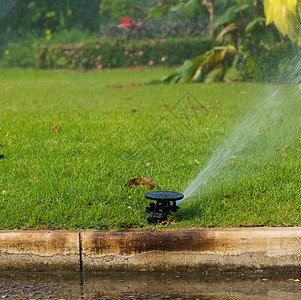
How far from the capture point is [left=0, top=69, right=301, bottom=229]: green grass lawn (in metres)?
3.65

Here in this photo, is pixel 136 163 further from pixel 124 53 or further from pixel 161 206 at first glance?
pixel 124 53

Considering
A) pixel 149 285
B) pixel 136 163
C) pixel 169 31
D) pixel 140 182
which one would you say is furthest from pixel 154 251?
pixel 169 31

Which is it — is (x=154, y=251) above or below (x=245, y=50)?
below

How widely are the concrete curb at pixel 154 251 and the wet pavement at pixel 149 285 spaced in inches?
2.1

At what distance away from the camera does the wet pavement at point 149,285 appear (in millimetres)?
2930

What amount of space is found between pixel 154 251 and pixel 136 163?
158cm

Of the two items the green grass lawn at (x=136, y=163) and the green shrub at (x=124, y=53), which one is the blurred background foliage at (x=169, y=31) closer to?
the green shrub at (x=124, y=53)

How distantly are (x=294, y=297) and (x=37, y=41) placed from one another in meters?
19.2

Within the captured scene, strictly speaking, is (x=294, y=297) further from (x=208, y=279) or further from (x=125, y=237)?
(x=125, y=237)

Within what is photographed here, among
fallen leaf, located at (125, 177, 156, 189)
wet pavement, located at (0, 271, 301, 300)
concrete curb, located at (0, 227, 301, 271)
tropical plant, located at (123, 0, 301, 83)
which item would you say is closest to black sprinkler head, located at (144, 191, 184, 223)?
concrete curb, located at (0, 227, 301, 271)

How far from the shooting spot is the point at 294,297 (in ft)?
9.53

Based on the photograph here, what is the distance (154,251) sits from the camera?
127 inches

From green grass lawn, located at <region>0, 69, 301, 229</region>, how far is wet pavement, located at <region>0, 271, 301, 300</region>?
0.39 meters

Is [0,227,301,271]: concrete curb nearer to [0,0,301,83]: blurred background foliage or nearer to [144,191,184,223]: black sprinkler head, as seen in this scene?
[144,191,184,223]: black sprinkler head
